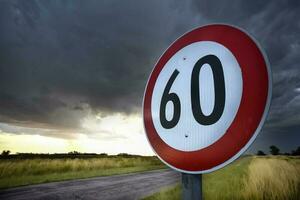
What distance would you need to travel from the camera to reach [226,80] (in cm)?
111

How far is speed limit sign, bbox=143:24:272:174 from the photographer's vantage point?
997 mm

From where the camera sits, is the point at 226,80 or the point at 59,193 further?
the point at 59,193

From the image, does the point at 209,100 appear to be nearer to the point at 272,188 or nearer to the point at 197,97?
the point at 197,97

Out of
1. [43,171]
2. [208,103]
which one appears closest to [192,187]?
[208,103]

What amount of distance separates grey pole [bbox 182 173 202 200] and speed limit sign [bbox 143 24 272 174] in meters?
0.05

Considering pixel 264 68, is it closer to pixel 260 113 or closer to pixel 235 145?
pixel 260 113

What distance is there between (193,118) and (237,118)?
0.75ft

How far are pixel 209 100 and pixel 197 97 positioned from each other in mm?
78

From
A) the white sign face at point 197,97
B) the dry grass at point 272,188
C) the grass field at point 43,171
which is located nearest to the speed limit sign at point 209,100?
the white sign face at point 197,97

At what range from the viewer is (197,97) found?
1.19m

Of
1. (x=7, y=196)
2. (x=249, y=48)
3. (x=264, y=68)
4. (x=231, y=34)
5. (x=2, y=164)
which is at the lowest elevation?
(x=7, y=196)

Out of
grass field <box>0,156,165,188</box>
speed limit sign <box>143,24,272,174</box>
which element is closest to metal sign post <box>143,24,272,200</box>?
speed limit sign <box>143,24,272,174</box>

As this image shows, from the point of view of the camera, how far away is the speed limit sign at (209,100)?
3.27ft

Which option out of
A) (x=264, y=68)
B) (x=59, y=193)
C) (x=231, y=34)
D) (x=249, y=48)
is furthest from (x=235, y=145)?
(x=59, y=193)
